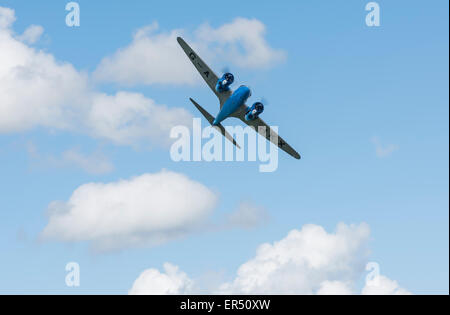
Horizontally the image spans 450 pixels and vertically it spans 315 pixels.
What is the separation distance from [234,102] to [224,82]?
5.34 metres

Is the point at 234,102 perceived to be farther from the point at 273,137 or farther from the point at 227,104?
the point at 273,137

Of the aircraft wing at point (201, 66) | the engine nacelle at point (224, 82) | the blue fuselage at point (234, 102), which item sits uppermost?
the aircraft wing at point (201, 66)

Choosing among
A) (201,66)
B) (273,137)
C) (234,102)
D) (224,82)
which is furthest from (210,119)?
(273,137)

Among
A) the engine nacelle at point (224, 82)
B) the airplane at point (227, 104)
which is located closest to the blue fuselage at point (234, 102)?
the airplane at point (227, 104)

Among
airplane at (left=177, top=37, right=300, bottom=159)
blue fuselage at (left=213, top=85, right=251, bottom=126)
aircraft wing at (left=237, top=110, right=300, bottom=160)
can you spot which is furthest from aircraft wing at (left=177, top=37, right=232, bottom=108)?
aircraft wing at (left=237, top=110, right=300, bottom=160)

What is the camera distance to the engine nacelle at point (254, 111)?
8578cm

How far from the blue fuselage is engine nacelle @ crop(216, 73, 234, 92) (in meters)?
2.78

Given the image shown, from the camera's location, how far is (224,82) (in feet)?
280

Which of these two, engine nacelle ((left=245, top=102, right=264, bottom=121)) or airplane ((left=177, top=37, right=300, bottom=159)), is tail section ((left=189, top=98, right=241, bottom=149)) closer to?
airplane ((left=177, top=37, right=300, bottom=159))

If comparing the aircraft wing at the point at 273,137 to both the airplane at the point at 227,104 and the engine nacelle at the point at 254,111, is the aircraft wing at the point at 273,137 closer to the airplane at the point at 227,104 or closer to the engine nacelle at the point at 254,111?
the airplane at the point at 227,104

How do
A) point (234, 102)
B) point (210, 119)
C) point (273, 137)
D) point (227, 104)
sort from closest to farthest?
point (234, 102) → point (227, 104) → point (210, 119) → point (273, 137)

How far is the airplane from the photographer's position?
8314 centimetres

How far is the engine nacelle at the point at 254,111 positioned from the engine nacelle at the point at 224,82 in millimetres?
4891
